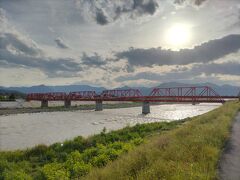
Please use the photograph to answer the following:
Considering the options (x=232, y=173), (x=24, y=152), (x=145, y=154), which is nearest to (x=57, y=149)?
(x=24, y=152)

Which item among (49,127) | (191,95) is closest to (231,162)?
(49,127)

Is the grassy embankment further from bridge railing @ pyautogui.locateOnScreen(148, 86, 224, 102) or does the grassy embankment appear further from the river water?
bridge railing @ pyautogui.locateOnScreen(148, 86, 224, 102)

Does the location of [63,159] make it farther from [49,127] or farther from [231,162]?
[49,127]

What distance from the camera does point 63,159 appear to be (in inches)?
1013

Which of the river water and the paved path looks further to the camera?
the river water

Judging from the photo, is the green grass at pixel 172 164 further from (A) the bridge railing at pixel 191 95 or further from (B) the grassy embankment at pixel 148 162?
(A) the bridge railing at pixel 191 95

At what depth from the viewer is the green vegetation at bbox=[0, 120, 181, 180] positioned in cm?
1826

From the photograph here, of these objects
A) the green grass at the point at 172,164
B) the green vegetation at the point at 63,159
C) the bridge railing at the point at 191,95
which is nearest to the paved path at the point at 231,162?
the green grass at the point at 172,164

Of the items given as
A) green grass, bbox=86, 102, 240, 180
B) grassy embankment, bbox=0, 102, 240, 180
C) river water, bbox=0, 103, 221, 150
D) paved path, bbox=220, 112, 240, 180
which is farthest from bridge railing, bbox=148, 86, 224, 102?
green grass, bbox=86, 102, 240, 180

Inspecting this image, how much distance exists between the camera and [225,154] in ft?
51.4

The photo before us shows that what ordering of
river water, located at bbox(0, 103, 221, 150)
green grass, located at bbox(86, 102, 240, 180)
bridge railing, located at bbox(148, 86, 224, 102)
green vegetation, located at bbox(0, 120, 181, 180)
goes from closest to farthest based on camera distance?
green grass, located at bbox(86, 102, 240, 180) < green vegetation, located at bbox(0, 120, 181, 180) < river water, located at bbox(0, 103, 221, 150) < bridge railing, located at bbox(148, 86, 224, 102)

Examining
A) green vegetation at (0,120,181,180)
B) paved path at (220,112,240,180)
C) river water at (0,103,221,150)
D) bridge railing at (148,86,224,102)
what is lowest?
river water at (0,103,221,150)

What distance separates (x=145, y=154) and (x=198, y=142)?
12.4 feet

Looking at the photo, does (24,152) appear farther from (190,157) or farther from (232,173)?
(232,173)
